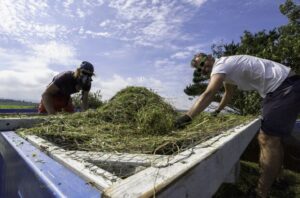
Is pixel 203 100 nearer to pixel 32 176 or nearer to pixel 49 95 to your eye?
pixel 32 176

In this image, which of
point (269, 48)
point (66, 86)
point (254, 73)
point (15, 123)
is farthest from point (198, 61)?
point (269, 48)

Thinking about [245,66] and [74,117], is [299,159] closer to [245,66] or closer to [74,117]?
[245,66]

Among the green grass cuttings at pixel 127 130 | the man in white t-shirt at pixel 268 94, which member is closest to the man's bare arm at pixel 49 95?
the green grass cuttings at pixel 127 130

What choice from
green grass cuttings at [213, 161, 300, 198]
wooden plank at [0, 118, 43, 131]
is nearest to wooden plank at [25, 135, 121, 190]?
wooden plank at [0, 118, 43, 131]

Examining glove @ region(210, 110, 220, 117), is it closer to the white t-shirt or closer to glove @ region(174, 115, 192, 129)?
the white t-shirt

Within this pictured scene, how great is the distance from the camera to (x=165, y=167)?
1.17 metres

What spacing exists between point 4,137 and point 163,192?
6.73 ft

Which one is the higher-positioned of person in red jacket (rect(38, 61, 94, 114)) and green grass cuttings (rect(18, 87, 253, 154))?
person in red jacket (rect(38, 61, 94, 114))

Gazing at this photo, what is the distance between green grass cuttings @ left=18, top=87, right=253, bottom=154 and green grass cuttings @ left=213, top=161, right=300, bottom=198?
5.16ft

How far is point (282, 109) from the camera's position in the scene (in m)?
3.53

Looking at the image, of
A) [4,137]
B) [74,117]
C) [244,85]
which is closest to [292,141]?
[244,85]

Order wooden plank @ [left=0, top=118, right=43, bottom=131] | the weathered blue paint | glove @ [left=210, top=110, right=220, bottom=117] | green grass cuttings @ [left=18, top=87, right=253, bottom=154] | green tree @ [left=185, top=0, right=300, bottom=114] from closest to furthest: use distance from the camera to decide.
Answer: the weathered blue paint
green grass cuttings @ [left=18, top=87, right=253, bottom=154]
wooden plank @ [left=0, top=118, right=43, bottom=131]
glove @ [left=210, top=110, right=220, bottom=117]
green tree @ [left=185, top=0, right=300, bottom=114]

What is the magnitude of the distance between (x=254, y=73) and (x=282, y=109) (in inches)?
21.9

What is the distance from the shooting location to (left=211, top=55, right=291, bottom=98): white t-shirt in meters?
3.68
